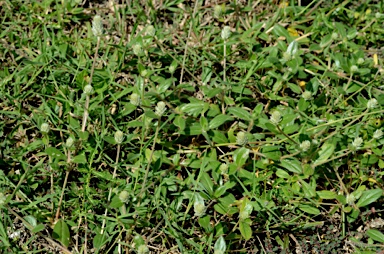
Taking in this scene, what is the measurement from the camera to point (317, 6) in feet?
12.8

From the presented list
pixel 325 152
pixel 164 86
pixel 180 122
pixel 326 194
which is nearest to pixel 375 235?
pixel 326 194

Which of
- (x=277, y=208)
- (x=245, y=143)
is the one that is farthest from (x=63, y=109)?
(x=277, y=208)

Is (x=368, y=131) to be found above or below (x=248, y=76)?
below

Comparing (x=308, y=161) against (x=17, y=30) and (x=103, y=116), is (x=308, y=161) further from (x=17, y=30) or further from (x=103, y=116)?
(x=17, y=30)

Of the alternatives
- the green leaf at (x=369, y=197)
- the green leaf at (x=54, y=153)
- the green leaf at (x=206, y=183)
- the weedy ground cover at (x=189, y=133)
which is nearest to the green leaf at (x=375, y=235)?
the weedy ground cover at (x=189, y=133)

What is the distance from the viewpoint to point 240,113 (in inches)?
129

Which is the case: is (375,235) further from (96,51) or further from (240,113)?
(96,51)

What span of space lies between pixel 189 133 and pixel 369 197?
40.4 inches

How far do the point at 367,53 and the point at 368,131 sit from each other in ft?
2.54

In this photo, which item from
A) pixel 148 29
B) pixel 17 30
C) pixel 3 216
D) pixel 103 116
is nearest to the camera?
pixel 3 216

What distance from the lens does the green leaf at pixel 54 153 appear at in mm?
3115

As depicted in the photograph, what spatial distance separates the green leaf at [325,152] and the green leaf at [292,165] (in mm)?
96

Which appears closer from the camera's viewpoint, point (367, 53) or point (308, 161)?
point (308, 161)

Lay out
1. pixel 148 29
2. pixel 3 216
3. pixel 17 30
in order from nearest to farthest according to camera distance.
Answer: pixel 3 216
pixel 148 29
pixel 17 30
